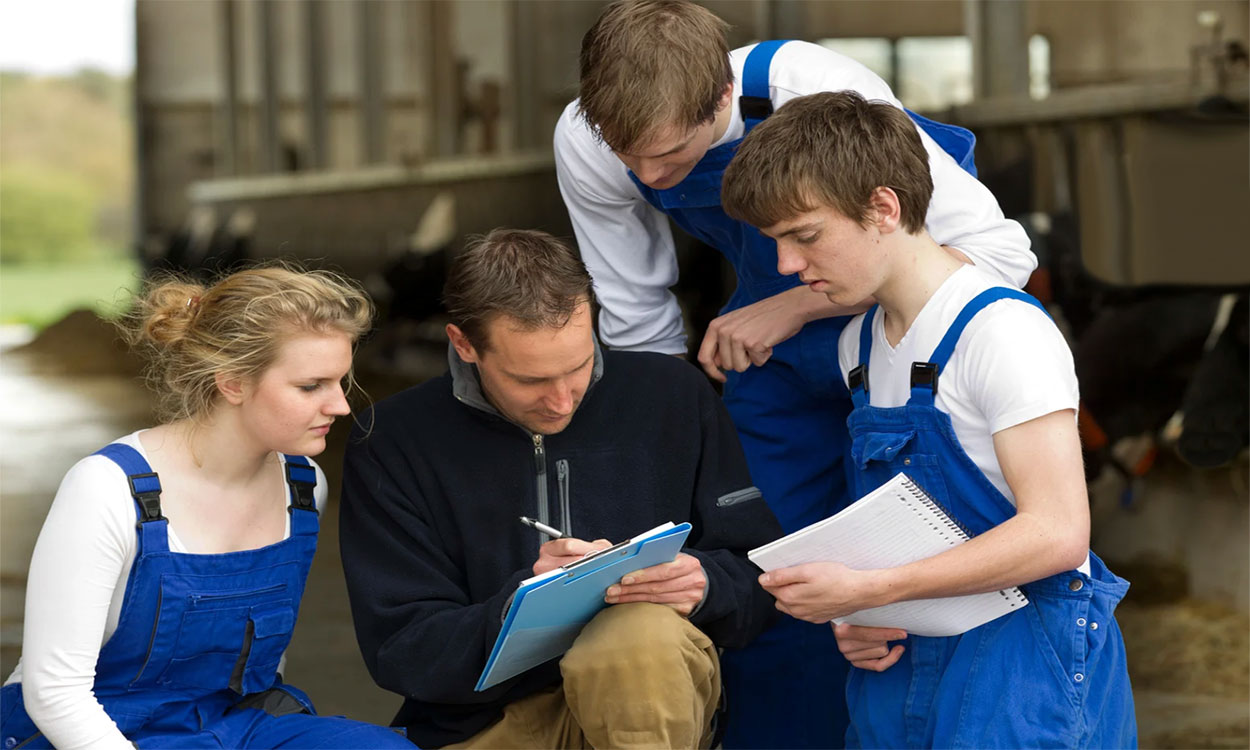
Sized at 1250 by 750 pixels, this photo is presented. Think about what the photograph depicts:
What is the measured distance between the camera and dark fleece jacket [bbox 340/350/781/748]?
2219 millimetres

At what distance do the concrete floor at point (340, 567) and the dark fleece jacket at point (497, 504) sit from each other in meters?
1.25

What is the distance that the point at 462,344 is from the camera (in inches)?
90.4

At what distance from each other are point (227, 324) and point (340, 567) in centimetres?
342

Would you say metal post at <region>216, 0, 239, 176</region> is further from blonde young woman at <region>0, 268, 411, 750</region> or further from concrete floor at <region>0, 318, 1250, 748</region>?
blonde young woman at <region>0, 268, 411, 750</region>

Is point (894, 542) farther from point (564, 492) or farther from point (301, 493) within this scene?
point (301, 493)

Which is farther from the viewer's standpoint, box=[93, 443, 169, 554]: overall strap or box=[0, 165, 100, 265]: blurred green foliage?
box=[0, 165, 100, 265]: blurred green foliage

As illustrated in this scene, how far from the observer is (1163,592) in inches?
200

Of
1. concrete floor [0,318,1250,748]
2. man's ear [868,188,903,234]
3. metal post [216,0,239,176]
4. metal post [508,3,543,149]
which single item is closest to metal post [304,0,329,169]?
metal post [216,0,239,176]

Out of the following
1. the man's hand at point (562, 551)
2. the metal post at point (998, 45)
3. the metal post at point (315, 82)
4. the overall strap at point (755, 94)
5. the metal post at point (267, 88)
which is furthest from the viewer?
the metal post at point (267, 88)

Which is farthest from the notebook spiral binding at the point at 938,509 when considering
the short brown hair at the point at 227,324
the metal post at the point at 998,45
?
the metal post at the point at 998,45

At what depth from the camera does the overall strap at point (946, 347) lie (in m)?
2.06

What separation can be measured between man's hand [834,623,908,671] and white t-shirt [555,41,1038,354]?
23.4 inches

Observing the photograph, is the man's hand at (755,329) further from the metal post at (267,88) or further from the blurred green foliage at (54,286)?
the blurred green foliage at (54,286)

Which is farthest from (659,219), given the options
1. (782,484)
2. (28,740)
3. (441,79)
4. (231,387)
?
(441,79)
